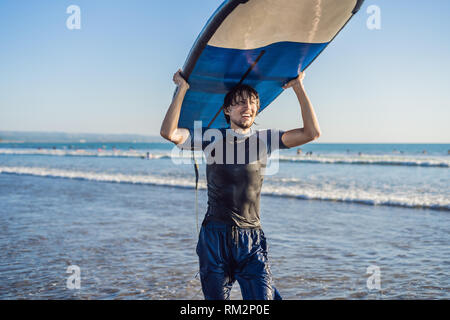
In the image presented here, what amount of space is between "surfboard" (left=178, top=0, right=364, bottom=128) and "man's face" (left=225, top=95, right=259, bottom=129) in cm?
33

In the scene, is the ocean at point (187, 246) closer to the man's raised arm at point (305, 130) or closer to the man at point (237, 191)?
the man at point (237, 191)

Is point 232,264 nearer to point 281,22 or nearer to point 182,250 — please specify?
point 281,22

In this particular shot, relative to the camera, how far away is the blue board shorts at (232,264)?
2.49m

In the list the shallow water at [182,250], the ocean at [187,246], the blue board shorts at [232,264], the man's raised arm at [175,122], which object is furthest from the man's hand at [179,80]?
the shallow water at [182,250]

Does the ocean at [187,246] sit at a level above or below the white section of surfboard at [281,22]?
below

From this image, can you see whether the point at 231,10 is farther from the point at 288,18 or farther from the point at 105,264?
the point at 105,264

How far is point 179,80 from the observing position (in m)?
2.78

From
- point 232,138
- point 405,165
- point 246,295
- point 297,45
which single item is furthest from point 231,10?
point 405,165

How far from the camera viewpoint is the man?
8.27 feet

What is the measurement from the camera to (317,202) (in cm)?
1233

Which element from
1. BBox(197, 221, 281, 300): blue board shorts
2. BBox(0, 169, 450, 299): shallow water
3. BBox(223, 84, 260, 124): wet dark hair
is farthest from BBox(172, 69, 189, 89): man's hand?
BBox(0, 169, 450, 299): shallow water

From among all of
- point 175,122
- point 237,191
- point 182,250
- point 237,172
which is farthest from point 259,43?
point 182,250

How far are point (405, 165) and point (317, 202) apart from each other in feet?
69.5
